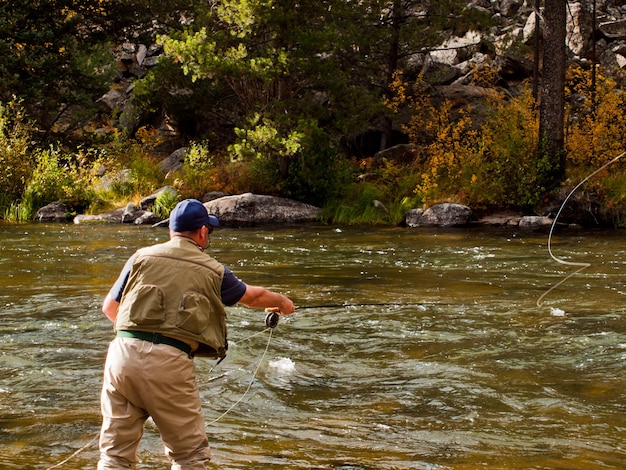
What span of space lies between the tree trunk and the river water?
5.26 meters

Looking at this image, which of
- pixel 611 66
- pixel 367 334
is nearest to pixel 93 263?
pixel 367 334

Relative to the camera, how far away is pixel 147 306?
3.90m

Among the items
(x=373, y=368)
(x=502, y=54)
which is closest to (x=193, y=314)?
(x=373, y=368)

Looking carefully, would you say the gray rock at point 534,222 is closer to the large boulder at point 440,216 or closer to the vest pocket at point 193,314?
the large boulder at point 440,216

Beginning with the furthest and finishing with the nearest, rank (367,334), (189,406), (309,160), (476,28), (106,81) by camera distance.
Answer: (106,81) → (476,28) → (309,160) → (367,334) → (189,406)

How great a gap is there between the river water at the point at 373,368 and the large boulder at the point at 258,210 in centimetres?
576

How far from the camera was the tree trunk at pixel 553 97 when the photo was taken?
17.8m

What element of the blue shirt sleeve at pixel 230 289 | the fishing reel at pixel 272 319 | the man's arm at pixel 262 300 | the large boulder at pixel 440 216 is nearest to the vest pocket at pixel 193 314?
the blue shirt sleeve at pixel 230 289

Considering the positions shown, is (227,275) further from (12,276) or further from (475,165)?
(475,165)

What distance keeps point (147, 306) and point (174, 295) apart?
0.13 meters

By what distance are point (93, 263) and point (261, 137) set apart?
20.8 feet

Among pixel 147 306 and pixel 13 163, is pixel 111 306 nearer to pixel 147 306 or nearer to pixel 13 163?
pixel 147 306

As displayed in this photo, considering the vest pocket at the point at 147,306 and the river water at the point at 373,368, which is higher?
the vest pocket at the point at 147,306

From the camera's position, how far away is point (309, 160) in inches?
768
